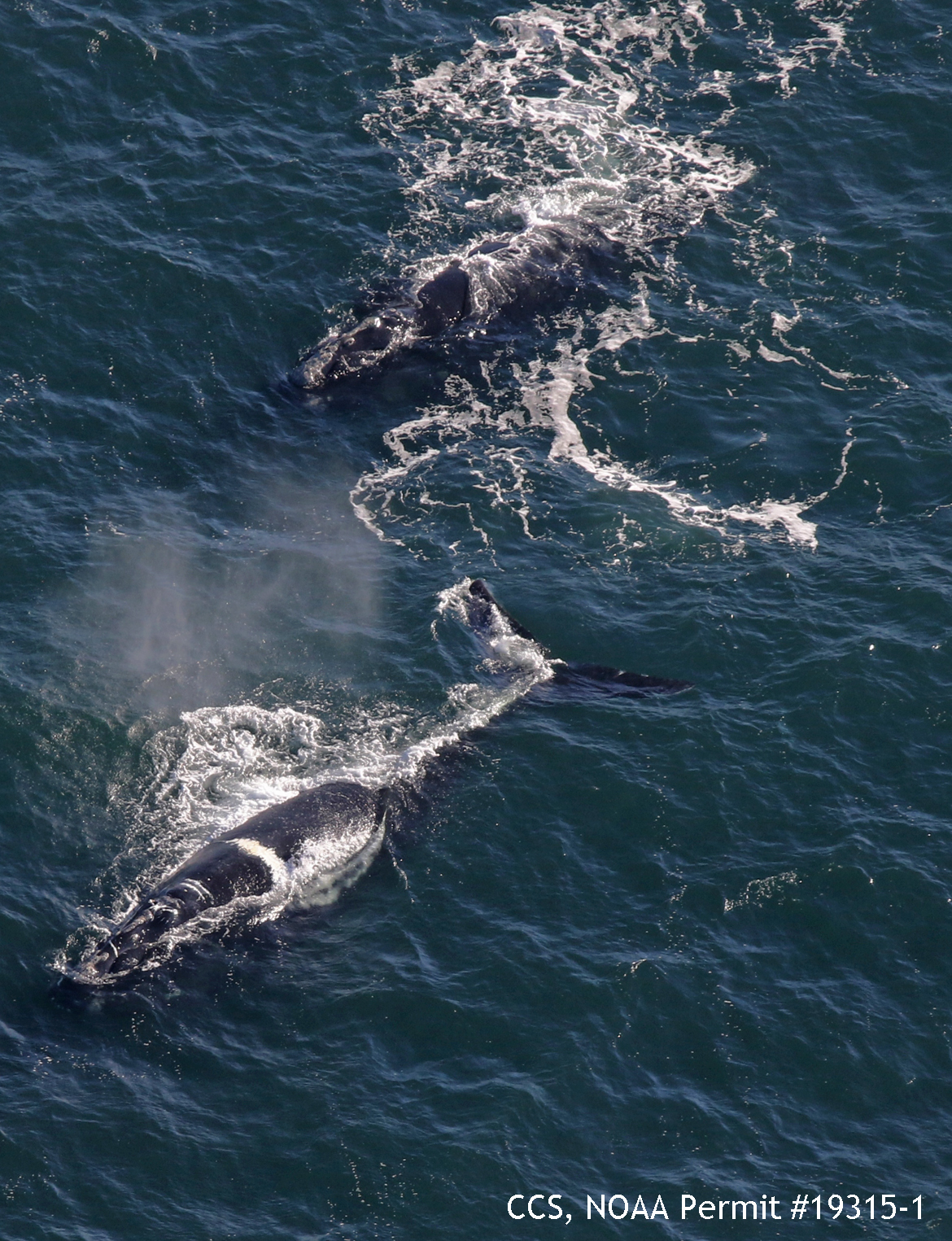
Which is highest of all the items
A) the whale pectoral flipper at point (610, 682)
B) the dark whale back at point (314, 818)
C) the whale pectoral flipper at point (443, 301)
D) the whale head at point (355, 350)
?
the whale pectoral flipper at point (443, 301)

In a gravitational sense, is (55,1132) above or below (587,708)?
below

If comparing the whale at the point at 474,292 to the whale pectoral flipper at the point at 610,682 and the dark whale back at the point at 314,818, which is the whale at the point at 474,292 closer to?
the whale pectoral flipper at the point at 610,682

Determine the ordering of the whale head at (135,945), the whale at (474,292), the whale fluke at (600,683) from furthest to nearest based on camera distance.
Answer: the whale at (474,292), the whale fluke at (600,683), the whale head at (135,945)

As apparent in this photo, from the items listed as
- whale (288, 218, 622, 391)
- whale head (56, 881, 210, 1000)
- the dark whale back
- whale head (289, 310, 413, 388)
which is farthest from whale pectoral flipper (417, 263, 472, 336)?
whale head (56, 881, 210, 1000)

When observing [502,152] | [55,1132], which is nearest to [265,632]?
[55,1132]

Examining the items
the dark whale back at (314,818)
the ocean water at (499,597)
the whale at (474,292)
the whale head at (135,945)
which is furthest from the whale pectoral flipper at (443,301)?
the whale head at (135,945)

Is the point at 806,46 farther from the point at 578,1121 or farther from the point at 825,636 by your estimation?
the point at 578,1121

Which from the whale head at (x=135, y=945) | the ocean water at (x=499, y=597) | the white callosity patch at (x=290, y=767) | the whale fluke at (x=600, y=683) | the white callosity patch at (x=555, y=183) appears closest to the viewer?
the ocean water at (x=499, y=597)

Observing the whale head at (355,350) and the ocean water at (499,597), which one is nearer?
the ocean water at (499,597)
